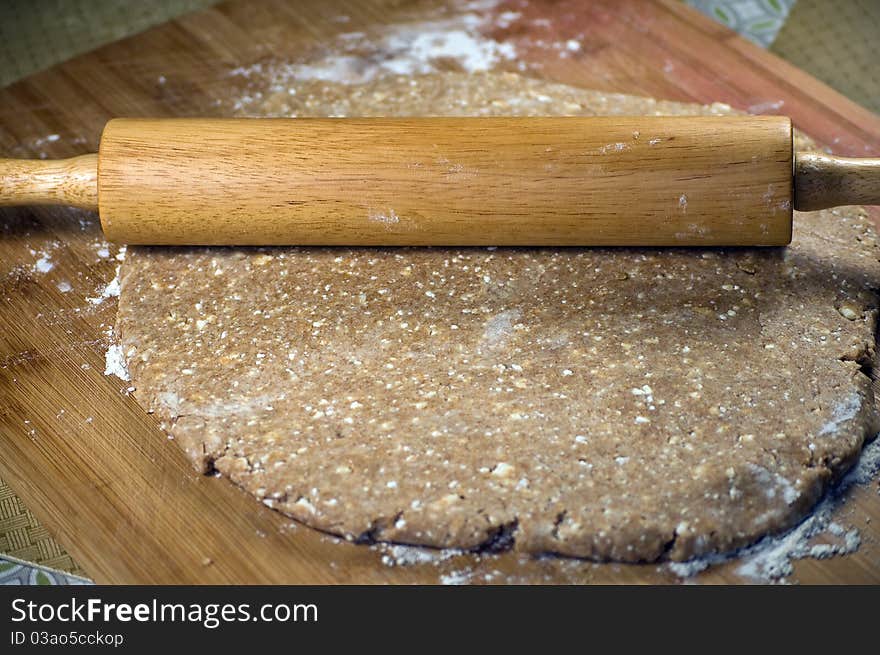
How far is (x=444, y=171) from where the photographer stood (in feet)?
5.87

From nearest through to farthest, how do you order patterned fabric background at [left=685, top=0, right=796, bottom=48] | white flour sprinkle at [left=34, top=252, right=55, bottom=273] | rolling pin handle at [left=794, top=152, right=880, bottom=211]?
rolling pin handle at [left=794, top=152, right=880, bottom=211] → white flour sprinkle at [left=34, top=252, right=55, bottom=273] → patterned fabric background at [left=685, top=0, right=796, bottom=48]

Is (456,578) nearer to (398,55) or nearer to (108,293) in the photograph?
(108,293)

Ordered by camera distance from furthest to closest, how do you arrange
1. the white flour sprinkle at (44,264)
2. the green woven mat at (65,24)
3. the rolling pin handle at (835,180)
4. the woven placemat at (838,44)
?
the woven placemat at (838,44) → the green woven mat at (65,24) → the white flour sprinkle at (44,264) → the rolling pin handle at (835,180)

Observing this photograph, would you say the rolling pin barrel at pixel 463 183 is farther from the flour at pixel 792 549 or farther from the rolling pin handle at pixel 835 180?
the flour at pixel 792 549

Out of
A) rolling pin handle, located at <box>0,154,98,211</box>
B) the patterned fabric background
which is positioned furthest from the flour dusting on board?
the patterned fabric background

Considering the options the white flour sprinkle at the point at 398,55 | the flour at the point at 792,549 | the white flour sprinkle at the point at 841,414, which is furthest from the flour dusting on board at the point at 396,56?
the flour at the point at 792,549

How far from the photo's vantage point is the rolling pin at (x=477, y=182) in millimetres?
1764

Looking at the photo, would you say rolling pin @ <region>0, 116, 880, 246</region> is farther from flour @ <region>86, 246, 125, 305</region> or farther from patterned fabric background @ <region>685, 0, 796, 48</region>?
patterned fabric background @ <region>685, 0, 796, 48</region>

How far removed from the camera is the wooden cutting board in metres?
1.54

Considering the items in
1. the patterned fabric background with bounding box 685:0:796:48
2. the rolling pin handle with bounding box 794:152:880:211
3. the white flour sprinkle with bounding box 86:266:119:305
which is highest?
the rolling pin handle with bounding box 794:152:880:211

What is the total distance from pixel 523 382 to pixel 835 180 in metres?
0.66

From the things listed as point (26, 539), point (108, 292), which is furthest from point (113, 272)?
point (26, 539)

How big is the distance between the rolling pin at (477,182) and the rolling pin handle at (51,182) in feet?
0.24
